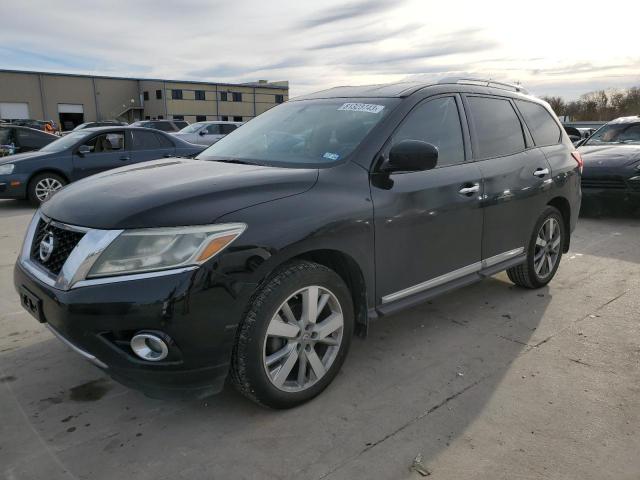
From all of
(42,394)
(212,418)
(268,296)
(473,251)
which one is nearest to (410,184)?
(473,251)

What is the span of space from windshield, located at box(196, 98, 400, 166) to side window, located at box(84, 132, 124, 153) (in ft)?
22.5

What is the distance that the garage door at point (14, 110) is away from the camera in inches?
2172

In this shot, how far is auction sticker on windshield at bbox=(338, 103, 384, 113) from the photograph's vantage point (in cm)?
335

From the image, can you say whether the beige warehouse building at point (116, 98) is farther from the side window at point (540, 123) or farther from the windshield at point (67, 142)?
the side window at point (540, 123)

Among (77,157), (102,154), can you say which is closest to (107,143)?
(102,154)

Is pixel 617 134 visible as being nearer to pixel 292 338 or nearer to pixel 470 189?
pixel 470 189

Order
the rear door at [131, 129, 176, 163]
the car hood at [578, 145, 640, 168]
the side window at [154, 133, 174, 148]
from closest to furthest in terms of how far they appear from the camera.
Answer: the car hood at [578, 145, 640, 168], the rear door at [131, 129, 176, 163], the side window at [154, 133, 174, 148]

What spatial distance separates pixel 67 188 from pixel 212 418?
158 centimetres

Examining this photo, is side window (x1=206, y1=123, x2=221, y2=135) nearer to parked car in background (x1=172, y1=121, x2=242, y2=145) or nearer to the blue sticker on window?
parked car in background (x1=172, y1=121, x2=242, y2=145)

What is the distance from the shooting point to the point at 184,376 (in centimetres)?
236

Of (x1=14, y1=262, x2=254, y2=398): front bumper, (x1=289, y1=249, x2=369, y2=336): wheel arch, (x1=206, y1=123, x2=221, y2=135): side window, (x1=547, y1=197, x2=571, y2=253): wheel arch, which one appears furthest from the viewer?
(x1=206, y1=123, x2=221, y2=135): side window

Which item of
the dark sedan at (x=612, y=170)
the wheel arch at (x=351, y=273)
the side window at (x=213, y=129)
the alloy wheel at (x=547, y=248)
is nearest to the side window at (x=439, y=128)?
the wheel arch at (x=351, y=273)

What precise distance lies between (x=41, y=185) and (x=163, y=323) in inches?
330

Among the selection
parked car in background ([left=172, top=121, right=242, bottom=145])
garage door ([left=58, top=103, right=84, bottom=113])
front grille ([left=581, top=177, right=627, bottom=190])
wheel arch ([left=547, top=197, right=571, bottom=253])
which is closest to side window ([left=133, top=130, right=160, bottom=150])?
front grille ([left=581, top=177, right=627, bottom=190])
